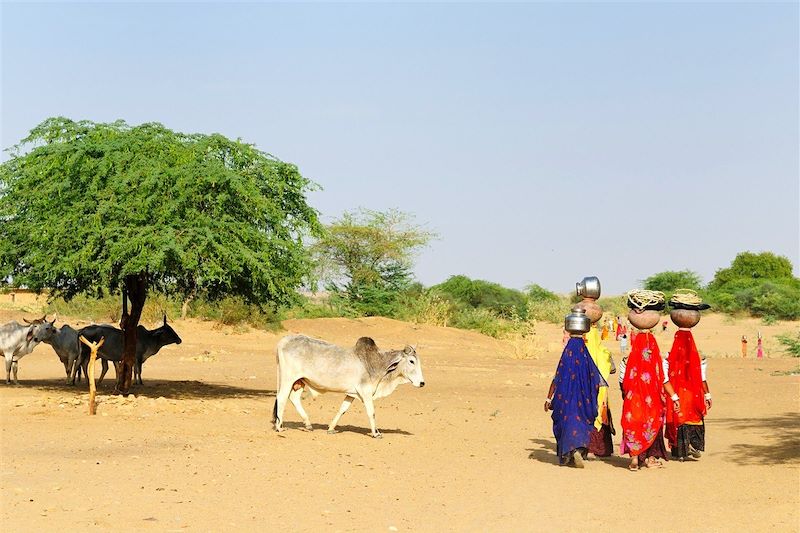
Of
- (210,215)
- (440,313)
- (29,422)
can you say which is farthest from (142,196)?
(440,313)

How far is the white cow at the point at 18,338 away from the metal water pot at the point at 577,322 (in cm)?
1231

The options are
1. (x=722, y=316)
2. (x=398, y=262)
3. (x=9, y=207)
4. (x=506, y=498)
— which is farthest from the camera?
(x=722, y=316)

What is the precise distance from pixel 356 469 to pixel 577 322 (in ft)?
11.0

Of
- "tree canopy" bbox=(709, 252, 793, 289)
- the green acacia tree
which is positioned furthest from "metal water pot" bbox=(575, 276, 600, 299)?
"tree canopy" bbox=(709, 252, 793, 289)

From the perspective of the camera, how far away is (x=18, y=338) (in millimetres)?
21250

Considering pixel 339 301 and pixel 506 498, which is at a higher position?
pixel 339 301

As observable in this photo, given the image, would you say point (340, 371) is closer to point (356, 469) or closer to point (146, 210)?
point (356, 469)

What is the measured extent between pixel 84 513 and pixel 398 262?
43106 mm

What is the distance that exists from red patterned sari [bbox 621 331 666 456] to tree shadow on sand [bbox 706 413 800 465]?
169 centimetres

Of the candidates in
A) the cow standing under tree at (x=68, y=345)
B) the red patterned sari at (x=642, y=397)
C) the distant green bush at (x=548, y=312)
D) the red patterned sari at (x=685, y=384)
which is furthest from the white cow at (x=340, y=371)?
the distant green bush at (x=548, y=312)

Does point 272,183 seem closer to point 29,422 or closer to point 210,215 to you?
point 210,215

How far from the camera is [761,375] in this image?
1137 inches

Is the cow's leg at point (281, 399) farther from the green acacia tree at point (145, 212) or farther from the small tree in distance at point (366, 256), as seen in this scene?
the small tree in distance at point (366, 256)

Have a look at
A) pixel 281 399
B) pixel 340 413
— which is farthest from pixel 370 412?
pixel 281 399
